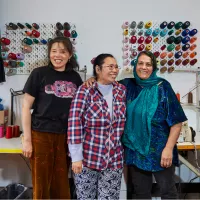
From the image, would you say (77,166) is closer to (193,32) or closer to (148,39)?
(148,39)

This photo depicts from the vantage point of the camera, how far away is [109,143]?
1.40m

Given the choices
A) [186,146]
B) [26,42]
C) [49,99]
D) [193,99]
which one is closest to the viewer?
[49,99]

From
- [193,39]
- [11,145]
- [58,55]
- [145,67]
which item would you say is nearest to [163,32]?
[193,39]

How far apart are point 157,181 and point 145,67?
761mm

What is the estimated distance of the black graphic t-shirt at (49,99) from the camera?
4.90ft

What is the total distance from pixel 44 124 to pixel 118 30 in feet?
4.14

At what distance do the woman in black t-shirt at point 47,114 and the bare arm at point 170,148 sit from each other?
660 millimetres

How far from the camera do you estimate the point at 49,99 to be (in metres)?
1.49

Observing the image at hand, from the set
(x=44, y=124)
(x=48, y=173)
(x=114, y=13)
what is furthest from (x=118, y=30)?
(x=48, y=173)

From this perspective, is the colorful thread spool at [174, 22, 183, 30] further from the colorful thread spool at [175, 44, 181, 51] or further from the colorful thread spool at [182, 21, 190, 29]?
the colorful thread spool at [175, 44, 181, 51]

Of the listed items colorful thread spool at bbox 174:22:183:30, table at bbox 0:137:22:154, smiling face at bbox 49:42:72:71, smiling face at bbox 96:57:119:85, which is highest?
colorful thread spool at bbox 174:22:183:30

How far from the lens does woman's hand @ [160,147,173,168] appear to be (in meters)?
1.43

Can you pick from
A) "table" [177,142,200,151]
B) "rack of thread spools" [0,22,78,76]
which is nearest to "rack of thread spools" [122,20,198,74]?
"rack of thread spools" [0,22,78,76]

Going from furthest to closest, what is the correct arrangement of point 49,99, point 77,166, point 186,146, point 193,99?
point 193,99, point 186,146, point 49,99, point 77,166
